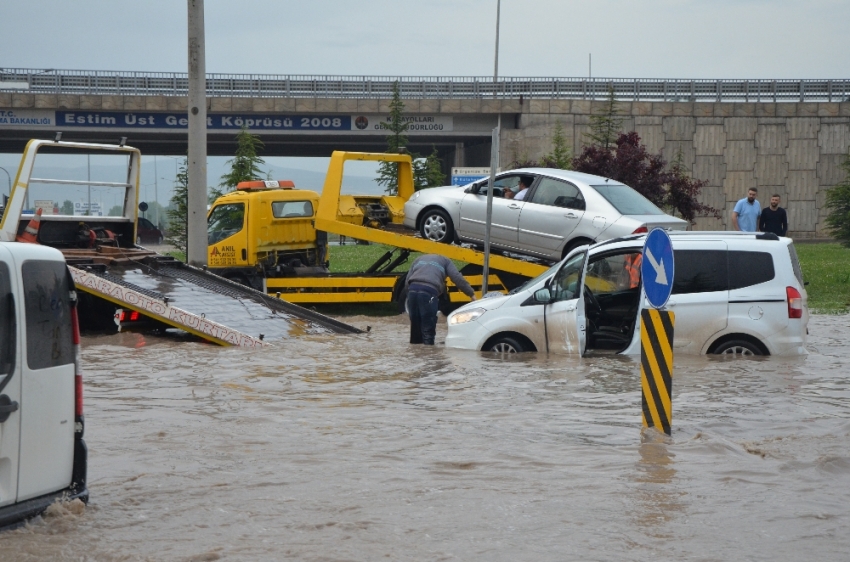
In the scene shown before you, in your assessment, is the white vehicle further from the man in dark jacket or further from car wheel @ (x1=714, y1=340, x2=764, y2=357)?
the man in dark jacket

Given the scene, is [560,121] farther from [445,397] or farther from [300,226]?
[445,397]

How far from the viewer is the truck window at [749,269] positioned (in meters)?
10.8

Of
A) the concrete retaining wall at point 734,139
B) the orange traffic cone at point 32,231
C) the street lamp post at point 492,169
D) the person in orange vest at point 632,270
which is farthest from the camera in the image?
the concrete retaining wall at point 734,139

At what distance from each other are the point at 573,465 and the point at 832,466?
5.31 ft

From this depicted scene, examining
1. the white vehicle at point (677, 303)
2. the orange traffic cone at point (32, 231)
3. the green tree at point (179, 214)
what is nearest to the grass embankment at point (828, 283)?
the white vehicle at point (677, 303)

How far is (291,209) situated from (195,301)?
17.3ft

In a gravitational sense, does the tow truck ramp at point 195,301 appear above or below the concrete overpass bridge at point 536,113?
below

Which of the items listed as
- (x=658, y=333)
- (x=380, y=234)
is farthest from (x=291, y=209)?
(x=658, y=333)

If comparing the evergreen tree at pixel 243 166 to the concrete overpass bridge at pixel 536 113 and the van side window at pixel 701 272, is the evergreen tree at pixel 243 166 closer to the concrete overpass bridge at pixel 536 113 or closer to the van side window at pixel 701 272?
the concrete overpass bridge at pixel 536 113

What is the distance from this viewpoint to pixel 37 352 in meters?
4.90

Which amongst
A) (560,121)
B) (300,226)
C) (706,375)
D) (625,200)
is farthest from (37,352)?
(560,121)

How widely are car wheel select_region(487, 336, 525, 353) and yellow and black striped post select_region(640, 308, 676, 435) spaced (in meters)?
4.08

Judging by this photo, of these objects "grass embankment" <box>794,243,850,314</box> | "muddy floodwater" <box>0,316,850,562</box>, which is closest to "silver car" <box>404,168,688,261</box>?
"muddy floodwater" <box>0,316,850,562</box>

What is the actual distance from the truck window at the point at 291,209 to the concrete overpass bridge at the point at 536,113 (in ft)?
74.1
